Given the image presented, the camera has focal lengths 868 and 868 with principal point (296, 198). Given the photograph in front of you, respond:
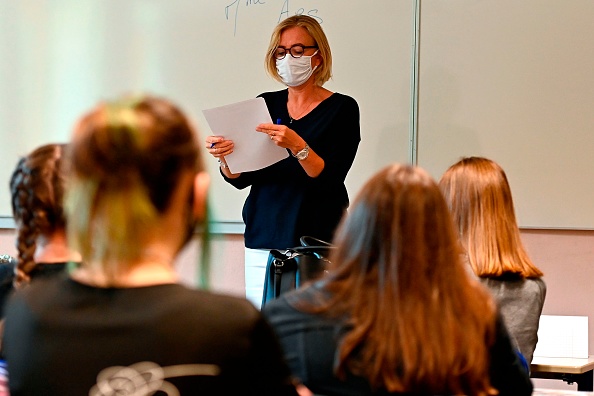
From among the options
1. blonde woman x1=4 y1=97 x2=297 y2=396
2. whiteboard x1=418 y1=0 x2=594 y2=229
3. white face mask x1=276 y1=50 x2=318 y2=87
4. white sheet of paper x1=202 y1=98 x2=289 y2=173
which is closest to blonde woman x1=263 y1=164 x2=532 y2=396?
blonde woman x1=4 y1=97 x2=297 y2=396

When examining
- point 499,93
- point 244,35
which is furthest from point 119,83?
point 499,93

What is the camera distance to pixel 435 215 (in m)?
1.39

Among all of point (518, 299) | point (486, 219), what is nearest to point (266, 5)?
point (486, 219)

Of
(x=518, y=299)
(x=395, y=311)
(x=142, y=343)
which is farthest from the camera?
(x=518, y=299)

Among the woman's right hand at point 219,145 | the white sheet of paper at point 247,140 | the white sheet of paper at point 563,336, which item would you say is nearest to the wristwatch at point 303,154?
the white sheet of paper at point 247,140

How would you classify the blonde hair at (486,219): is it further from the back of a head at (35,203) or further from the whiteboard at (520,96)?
the whiteboard at (520,96)

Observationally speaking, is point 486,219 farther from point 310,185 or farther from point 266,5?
point 266,5

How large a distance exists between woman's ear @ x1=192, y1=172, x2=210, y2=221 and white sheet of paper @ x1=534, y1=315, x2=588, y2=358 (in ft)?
7.25

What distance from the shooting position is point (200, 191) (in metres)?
1.15

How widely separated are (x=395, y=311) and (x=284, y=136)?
4.90 feet

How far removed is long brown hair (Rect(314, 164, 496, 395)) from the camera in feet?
4.35

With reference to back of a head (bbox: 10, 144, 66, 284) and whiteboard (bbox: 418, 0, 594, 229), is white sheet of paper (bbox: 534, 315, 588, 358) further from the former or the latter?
back of a head (bbox: 10, 144, 66, 284)

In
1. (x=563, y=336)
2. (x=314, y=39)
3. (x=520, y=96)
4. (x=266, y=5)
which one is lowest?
(x=563, y=336)

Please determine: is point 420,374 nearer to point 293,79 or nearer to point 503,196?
point 503,196
